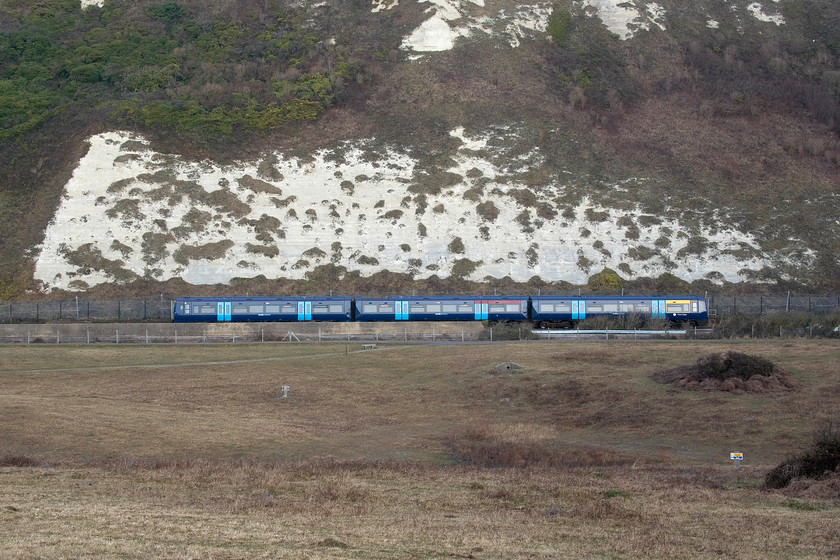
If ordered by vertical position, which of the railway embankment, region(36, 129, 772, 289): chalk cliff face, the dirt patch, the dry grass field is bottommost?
the dry grass field

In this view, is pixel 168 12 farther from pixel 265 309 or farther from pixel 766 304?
pixel 766 304

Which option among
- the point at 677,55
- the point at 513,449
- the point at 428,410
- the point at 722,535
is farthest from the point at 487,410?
the point at 677,55

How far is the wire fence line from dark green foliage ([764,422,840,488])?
45718 mm

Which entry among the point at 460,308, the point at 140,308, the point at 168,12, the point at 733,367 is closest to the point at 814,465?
the point at 733,367

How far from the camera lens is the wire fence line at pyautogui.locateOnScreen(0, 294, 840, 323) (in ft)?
209

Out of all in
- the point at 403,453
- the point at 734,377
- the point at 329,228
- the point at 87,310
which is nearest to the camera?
the point at 403,453

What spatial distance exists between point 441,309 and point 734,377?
3158cm

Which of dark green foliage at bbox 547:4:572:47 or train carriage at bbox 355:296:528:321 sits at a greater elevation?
dark green foliage at bbox 547:4:572:47

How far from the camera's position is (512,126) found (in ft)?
307

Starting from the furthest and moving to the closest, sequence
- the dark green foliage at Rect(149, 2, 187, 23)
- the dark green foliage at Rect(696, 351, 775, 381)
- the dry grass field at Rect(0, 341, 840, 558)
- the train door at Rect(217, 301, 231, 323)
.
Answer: the dark green foliage at Rect(149, 2, 187, 23) < the train door at Rect(217, 301, 231, 323) < the dark green foliage at Rect(696, 351, 775, 381) < the dry grass field at Rect(0, 341, 840, 558)

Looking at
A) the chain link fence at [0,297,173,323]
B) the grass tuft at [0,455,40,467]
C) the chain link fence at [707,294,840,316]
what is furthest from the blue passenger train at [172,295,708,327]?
the grass tuft at [0,455,40,467]

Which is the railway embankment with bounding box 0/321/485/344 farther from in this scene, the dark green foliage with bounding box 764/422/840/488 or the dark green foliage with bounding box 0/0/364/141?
the dark green foliage with bounding box 764/422/840/488

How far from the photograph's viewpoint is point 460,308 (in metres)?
66.1

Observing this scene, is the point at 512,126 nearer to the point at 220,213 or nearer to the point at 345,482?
the point at 220,213
